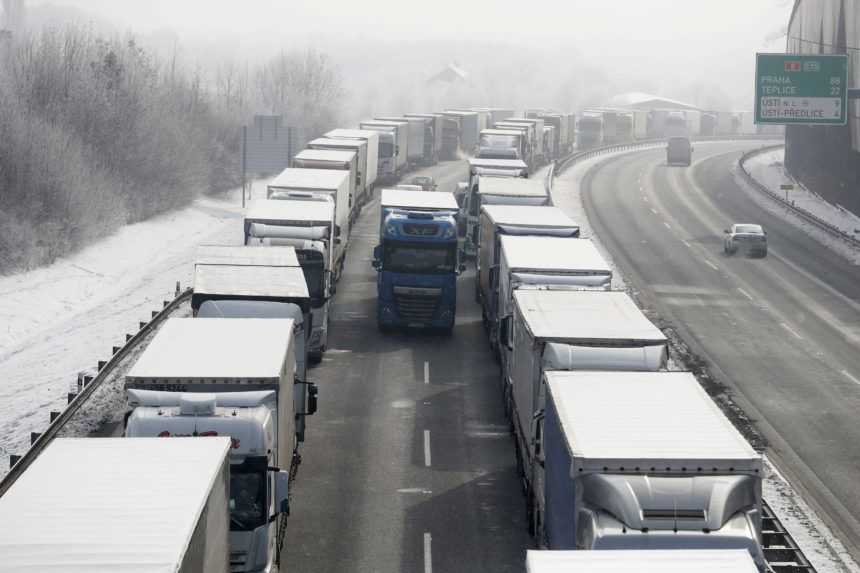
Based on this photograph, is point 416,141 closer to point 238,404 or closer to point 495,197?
point 495,197

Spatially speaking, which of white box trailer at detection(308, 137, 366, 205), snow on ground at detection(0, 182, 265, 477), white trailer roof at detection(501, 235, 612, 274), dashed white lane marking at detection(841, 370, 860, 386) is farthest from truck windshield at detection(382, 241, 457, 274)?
white box trailer at detection(308, 137, 366, 205)

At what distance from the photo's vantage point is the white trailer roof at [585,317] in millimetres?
21547

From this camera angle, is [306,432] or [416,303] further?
[416,303]

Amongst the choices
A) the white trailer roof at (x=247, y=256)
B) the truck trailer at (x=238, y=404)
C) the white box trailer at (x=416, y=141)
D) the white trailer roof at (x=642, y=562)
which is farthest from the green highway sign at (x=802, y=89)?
the white trailer roof at (x=642, y=562)

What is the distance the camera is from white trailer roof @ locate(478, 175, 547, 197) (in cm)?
4381

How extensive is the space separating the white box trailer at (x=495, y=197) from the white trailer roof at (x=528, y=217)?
280 centimetres

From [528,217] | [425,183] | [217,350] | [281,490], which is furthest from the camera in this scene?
[425,183]

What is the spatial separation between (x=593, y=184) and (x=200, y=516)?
241 feet

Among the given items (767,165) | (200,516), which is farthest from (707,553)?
(767,165)

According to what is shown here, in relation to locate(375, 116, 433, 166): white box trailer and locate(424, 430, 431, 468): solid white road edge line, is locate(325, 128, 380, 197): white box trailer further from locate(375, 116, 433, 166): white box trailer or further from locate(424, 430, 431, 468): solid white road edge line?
locate(424, 430, 431, 468): solid white road edge line

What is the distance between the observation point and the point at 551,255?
30.1 m

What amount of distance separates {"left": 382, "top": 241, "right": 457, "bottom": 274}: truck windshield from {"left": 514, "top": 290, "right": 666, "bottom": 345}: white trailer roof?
970cm

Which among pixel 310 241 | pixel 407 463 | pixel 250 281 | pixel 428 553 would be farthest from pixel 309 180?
pixel 428 553

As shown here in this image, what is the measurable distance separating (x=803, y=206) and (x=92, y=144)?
41.2 meters
